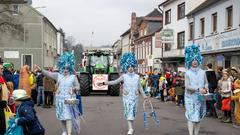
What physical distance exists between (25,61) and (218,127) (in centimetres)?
4949

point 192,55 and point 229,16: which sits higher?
point 229,16

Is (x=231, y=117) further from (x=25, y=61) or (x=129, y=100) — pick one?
(x=25, y=61)

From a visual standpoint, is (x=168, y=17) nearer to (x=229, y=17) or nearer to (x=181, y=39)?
(x=181, y=39)

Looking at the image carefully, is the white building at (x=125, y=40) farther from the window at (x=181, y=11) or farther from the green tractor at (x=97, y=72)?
the green tractor at (x=97, y=72)

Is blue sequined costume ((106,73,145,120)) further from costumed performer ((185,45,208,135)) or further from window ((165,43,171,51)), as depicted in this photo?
window ((165,43,171,51))

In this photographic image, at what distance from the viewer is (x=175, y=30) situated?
139ft

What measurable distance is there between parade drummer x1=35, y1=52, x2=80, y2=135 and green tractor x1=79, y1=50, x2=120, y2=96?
55.1 feet

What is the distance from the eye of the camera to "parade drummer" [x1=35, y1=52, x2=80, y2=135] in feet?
34.2

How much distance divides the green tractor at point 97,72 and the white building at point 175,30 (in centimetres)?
1101

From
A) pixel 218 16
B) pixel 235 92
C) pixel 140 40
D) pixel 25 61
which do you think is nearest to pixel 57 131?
pixel 235 92

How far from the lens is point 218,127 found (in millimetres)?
13188

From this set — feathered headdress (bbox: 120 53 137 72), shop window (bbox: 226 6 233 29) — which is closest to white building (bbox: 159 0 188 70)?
shop window (bbox: 226 6 233 29)

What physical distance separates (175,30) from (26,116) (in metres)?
36.1

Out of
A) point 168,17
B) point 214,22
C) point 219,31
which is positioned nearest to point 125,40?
point 168,17
